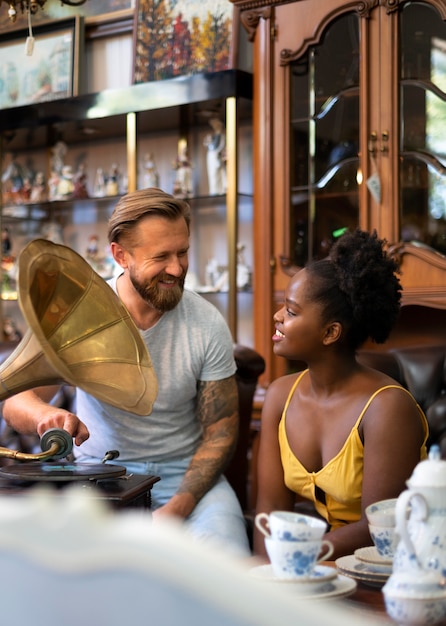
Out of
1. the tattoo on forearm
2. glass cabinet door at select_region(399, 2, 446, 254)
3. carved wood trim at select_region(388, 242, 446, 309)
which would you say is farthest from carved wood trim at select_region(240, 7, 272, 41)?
the tattoo on forearm

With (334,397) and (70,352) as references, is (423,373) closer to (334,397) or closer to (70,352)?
(334,397)

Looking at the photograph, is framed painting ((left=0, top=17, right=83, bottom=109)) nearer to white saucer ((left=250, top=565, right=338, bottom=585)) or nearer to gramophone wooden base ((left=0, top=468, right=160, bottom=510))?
gramophone wooden base ((left=0, top=468, right=160, bottom=510))

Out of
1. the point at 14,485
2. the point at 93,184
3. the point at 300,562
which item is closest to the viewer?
the point at 300,562

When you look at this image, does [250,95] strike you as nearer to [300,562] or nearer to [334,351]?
[334,351]

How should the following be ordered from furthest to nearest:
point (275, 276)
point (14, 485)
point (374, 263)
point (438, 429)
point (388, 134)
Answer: point (275, 276) < point (388, 134) < point (438, 429) < point (374, 263) < point (14, 485)

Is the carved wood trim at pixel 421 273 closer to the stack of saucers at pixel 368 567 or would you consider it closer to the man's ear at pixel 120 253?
the man's ear at pixel 120 253

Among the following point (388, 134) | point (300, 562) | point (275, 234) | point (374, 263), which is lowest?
point (300, 562)

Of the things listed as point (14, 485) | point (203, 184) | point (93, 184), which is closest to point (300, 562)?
point (14, 485)

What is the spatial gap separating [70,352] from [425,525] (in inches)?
41.2

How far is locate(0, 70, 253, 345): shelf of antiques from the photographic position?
409 centimetres

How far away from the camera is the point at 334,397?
1988mm

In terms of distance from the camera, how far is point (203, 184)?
4.46m

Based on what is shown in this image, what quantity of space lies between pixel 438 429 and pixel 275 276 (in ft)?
4.42

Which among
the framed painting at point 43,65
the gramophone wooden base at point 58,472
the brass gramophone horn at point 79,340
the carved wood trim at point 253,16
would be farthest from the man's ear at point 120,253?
the framed painting at point 43,65
